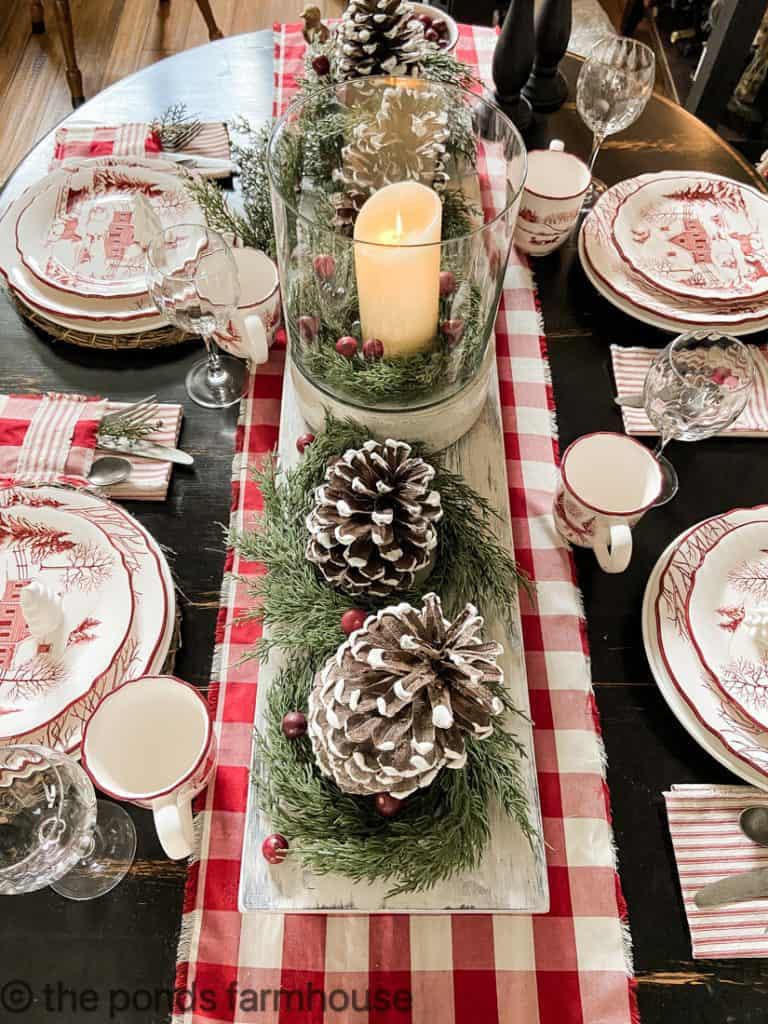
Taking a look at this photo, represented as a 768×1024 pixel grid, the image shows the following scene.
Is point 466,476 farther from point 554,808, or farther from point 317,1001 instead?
point 317,1001

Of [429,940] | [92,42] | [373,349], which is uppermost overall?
[373,349]

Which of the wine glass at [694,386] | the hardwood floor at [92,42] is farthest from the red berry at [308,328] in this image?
the hardwood floor at [92,42]

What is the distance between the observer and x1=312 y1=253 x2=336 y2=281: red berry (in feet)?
2.41

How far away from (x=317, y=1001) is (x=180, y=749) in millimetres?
211

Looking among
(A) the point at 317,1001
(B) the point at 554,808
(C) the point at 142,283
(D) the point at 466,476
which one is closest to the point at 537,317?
(D) the point at 466,476

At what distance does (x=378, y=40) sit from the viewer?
1.00 meters

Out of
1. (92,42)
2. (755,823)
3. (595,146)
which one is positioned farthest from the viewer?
(92,42)

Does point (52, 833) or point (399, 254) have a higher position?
point (399, 254)

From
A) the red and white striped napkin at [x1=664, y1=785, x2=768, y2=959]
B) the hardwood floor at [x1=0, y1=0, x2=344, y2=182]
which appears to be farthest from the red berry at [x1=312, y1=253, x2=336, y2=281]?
the hardwood floor at [x1=0, y1=0, x2=344, y2=182]

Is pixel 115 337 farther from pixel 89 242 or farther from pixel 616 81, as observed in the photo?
pixel 616 81

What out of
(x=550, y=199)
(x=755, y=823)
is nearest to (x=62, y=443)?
(x=550, y=199)

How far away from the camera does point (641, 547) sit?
812 millimetres

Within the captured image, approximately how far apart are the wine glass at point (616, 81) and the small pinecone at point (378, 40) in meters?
0.22

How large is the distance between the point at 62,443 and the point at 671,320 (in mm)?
687
